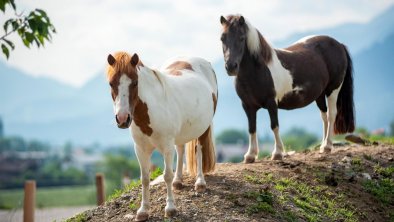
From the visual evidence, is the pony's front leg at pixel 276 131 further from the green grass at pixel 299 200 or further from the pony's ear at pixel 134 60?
the pony's ear at pixel 134 60

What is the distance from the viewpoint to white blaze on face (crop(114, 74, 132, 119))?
5.92 metres

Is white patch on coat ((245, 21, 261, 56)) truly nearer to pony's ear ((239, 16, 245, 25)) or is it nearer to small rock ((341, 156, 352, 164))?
pony's ear ((239, 16, 245, 25))

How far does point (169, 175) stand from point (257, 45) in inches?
129

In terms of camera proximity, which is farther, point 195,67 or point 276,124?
point 276,124

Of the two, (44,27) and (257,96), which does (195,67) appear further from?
(44,27)

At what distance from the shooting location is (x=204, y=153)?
8.09 meters

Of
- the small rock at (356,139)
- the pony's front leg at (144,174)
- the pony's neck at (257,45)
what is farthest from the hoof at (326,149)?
the pony's front leg at (144,174)

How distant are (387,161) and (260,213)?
388 centimetres

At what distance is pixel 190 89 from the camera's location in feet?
24.0

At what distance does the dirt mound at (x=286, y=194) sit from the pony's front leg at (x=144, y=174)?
0.14 m

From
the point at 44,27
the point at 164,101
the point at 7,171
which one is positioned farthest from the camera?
the point at 7,171

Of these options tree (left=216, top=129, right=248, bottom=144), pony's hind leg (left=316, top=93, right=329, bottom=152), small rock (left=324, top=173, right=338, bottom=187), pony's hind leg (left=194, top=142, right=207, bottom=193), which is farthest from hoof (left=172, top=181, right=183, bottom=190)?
tree (left=216, top=129, right=248, bottom=144)

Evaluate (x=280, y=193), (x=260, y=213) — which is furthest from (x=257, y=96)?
(x=260, y=213)

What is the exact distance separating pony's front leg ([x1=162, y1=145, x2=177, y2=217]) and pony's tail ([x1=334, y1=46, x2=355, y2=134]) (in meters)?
5.42
